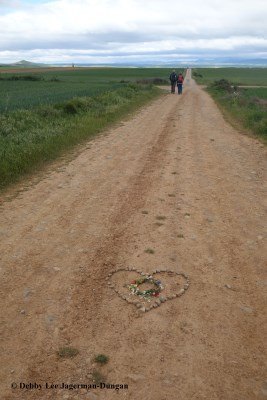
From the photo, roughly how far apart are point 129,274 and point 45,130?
10.4 metres

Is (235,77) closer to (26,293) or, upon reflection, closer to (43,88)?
(43,88)

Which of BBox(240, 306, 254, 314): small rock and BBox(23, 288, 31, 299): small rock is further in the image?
BBox(23, 288, 31, 299): small rock

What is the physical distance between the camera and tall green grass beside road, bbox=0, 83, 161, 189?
11109 mm

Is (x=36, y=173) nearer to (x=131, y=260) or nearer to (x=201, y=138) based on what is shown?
(x=131, y=260)

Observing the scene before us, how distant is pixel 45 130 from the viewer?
14758 mm

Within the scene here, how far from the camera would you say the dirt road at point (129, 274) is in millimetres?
3914

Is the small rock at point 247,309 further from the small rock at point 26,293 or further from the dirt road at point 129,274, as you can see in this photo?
the small rock at point 26,293

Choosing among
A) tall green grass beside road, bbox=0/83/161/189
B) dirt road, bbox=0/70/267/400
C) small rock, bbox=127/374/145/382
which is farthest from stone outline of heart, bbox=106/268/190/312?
tall green grass beside road, bbox=0/83/161/189

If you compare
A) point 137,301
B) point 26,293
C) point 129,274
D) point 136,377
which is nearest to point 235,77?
point 129,274

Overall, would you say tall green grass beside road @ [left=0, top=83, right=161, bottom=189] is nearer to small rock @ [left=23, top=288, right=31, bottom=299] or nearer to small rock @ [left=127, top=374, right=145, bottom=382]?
small rock @ [left=23, top=288, right=31, bottom=299]

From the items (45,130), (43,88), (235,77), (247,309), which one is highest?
(45,130)

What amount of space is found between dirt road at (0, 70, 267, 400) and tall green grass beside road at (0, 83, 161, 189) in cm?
121

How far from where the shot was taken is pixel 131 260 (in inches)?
239

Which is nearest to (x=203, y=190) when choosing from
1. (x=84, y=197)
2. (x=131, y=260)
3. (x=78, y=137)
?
(x=84, y=197)
